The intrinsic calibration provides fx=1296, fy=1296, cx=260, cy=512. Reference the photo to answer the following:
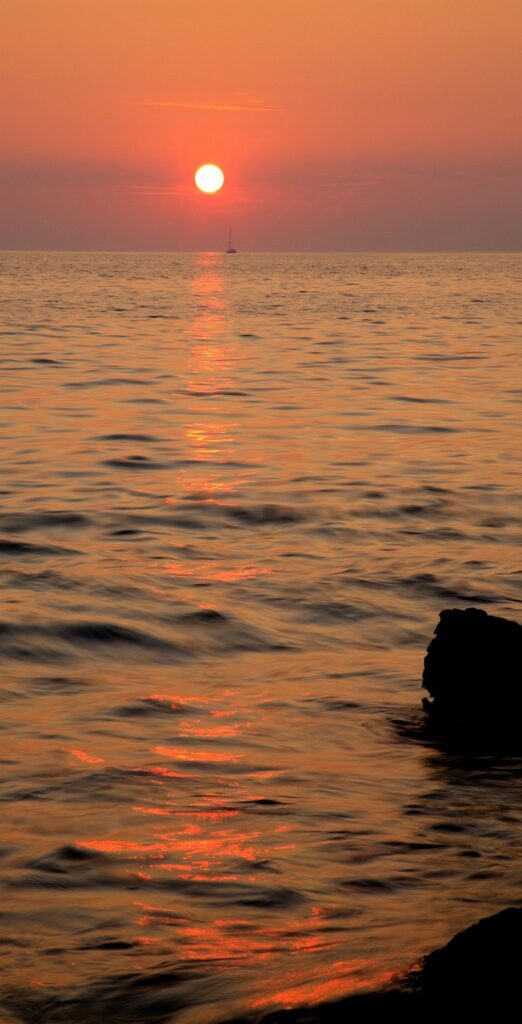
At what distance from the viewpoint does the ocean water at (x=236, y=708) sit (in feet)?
16.3

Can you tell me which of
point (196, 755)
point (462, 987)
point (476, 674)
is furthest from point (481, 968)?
point (476, 674)

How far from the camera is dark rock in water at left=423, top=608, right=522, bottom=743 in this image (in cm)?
746

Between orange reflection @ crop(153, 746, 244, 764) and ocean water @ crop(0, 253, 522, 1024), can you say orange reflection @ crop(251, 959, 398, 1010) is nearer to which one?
ocean water @ crop(0, 253, 522, 1024)

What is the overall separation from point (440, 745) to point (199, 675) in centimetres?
208

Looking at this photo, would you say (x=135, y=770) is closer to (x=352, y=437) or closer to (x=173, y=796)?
(x=173, y=796)

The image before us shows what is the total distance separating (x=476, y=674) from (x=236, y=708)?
150 centimetres

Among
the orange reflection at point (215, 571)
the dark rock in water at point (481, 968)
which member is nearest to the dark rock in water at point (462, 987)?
the dark rock in water at point (481, 968)

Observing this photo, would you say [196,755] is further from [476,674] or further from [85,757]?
[476,674]

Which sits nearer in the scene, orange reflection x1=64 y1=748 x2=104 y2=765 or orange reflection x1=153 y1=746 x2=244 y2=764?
orange reflection x1=64 y1=748 x2=104 y2=765

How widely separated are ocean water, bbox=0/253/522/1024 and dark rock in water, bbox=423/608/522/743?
332 mm

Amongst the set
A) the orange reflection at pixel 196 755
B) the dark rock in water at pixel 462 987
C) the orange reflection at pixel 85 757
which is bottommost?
the orange reflection at pixel 196 755

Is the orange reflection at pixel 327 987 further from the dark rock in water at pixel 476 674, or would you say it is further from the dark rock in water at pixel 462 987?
the dark rock in water at pixel 476 674

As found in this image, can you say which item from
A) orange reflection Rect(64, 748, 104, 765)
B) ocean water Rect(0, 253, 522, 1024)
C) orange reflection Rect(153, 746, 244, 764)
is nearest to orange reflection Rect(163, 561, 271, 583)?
ocean water Rect(0, 253, 522, 1024)

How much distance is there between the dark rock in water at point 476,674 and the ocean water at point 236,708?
332mm
